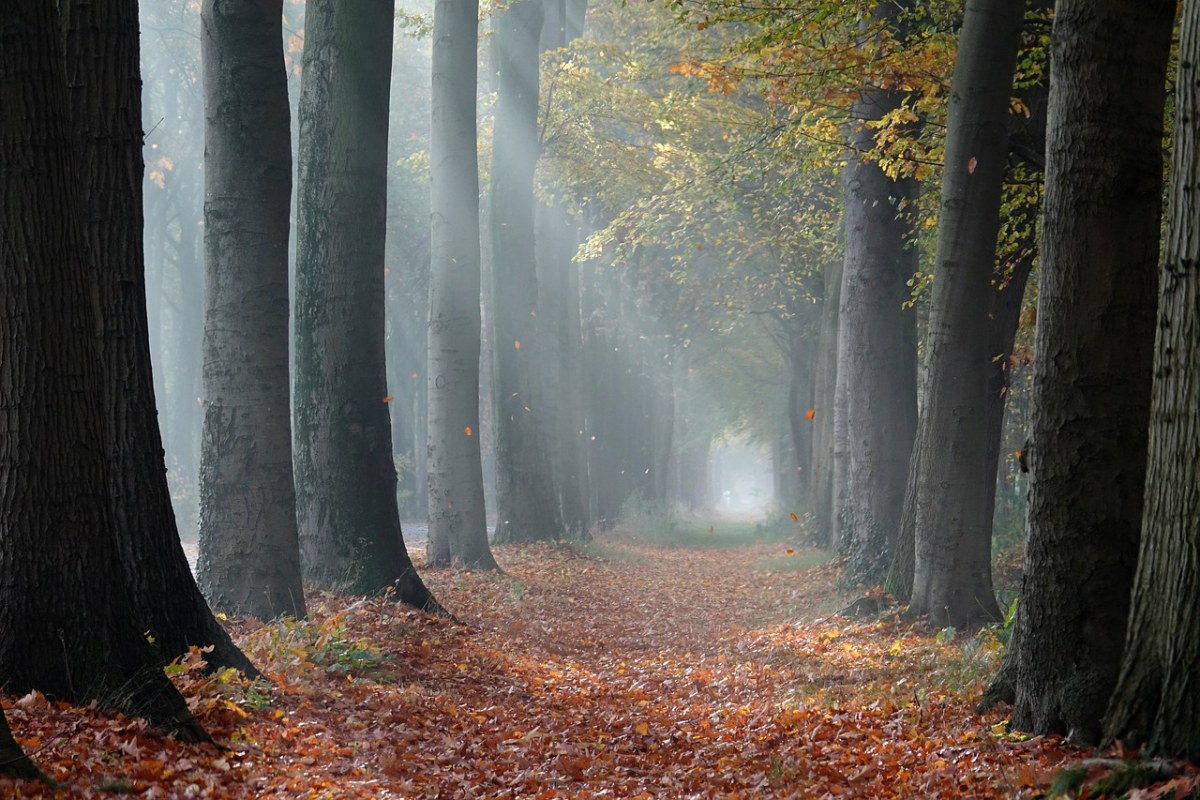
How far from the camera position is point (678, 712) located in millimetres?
8953

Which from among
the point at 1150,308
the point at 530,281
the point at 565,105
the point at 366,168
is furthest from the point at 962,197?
the point at 565,105

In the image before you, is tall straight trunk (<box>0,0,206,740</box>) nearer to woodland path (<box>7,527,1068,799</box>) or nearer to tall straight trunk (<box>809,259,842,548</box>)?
woodland path (<box>7,527,1068,799</box>)

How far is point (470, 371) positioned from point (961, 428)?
8.18 metres

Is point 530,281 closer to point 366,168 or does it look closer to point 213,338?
point 366,168

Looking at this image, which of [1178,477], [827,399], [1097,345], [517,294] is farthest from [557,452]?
[1178,477]

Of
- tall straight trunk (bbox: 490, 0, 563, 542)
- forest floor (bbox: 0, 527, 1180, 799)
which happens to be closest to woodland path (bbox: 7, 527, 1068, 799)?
forest floor (bbox: 0, 527, 1180, 799)

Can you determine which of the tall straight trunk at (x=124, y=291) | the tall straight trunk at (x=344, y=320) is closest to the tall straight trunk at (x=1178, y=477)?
the tall straight trunk at (x=124, y=291)

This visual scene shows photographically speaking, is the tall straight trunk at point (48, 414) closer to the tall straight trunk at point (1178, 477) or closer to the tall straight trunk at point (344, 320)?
the tall straight trunk at point (1178, 477)

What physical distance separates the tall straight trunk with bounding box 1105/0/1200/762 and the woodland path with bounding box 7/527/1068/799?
0.69 m

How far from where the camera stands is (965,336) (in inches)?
412

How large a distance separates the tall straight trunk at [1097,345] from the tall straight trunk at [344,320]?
→ 6692mm

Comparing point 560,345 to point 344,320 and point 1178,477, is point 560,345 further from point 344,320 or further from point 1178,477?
point 1178,477

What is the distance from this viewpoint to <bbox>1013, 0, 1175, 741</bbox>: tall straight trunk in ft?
19.2

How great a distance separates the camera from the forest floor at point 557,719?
18.1 ft
